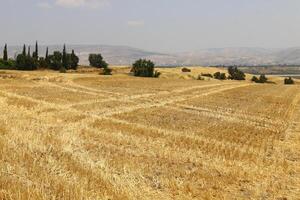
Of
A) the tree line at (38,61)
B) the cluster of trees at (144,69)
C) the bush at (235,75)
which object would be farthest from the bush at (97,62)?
the bush at (235,75)

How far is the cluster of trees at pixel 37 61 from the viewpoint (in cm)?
11812

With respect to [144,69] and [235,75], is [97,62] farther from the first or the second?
[235,75]

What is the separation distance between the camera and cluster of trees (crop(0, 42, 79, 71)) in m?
118

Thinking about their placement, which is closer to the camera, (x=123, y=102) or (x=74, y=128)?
(x=74, y=128)

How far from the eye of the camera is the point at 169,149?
66.6 feet

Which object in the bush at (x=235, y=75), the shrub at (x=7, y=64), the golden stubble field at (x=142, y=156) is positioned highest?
the golden stubble field at (x=142, y=156)

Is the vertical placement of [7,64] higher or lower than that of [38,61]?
lower

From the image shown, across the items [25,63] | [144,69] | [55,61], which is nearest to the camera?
[25,63]

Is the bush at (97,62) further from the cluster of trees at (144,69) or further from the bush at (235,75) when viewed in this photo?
the bush at (235,75)

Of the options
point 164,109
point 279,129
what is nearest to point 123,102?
point 164,109

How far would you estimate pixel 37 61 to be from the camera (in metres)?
124

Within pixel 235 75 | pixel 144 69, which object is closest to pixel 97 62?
pixel 144 69

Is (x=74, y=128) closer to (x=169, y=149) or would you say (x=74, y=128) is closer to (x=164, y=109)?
(x=169, y=149)

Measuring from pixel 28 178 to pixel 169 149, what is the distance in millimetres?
7983
